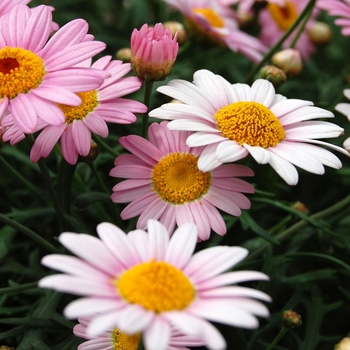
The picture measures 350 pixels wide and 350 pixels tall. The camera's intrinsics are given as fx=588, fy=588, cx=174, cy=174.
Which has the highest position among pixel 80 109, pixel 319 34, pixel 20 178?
pixel 80 109

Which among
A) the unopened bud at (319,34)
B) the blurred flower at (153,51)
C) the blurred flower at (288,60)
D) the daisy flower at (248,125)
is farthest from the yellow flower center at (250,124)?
the unopened bud at (319,34)

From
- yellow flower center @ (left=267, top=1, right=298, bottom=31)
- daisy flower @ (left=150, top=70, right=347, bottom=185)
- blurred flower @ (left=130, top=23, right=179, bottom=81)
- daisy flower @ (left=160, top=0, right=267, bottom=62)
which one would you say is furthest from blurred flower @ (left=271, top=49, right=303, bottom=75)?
yellow flower center @ (left=267, top=1, right=298, bottom=31)

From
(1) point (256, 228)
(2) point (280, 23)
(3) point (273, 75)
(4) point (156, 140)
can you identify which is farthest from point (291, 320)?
(2) point (280, 23)

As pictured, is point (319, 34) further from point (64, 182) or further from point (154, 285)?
point (154, 285)

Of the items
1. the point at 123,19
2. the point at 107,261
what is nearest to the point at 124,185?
the point at 107,261

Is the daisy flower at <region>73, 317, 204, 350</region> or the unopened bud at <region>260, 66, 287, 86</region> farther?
the unopened bud at <region>260, 66, 287, 86</region>

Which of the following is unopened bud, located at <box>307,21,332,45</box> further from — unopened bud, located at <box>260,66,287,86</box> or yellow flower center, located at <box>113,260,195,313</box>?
yellow flower center, located at <box>113,260,195,313</box>

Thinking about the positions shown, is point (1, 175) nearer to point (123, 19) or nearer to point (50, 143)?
point (50, 143)
